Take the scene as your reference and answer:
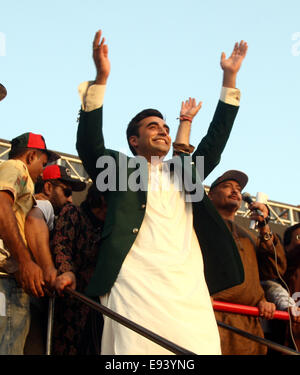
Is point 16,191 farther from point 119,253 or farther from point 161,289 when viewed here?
point 161,289

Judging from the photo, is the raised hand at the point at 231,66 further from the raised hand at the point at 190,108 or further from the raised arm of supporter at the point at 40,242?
the raised arm of supporter at the point at 40,242

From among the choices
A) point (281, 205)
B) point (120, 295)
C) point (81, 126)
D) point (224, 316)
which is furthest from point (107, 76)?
point (281, 205)

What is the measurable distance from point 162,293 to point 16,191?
3.69 ft

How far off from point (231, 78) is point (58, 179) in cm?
166

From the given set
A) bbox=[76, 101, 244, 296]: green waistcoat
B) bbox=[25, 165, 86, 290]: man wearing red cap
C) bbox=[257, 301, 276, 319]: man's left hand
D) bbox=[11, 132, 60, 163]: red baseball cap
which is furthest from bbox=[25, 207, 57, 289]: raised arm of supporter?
bbox=[257, 301, 276, 319]: man's left hand

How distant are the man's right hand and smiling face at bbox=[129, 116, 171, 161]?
954 millimetres

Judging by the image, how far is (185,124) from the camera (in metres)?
3.78

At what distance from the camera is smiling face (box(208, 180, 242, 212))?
472 cm

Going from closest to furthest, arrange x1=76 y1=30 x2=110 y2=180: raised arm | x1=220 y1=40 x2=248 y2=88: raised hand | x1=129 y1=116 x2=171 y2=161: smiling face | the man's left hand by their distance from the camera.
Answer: x1=76 y1=30 x2=110 y2=180: raised arm < x1=129 y1=116 x2=171 y2=161: smiling face < x1=220 y1=40 x2=248 y2=88: raised hand < the man's left hand

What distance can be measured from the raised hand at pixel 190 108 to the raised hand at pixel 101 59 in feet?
2.54

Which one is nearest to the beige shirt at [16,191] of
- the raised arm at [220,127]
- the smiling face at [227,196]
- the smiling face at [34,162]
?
the smiling face at [34,162]

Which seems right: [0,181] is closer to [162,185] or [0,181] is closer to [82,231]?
[82,231]

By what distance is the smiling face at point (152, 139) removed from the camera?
348cm

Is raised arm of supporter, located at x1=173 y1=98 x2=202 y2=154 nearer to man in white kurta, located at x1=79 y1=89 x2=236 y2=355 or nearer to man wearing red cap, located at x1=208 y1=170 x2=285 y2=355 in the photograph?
man in white kurta, located at x1=79 y1=89 x2=236 y2=355
